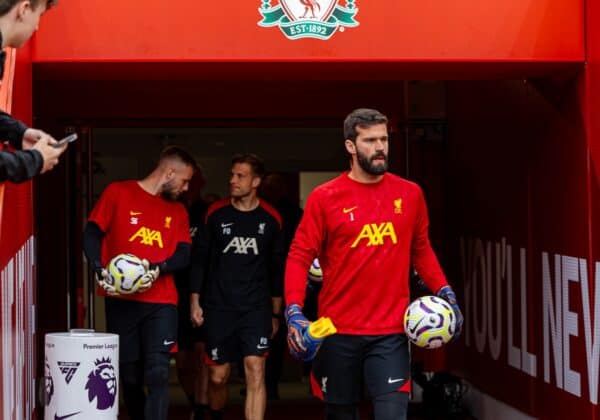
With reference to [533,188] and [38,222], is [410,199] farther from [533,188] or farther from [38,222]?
[38,222]

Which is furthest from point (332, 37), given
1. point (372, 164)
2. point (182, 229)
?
point (182, 229)

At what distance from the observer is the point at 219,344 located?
342 inches

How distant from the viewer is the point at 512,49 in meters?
7.38

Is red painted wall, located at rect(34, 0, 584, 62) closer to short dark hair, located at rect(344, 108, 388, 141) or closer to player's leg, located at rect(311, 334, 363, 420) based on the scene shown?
short dark hair, located at rect(344, 108, 388, 141)

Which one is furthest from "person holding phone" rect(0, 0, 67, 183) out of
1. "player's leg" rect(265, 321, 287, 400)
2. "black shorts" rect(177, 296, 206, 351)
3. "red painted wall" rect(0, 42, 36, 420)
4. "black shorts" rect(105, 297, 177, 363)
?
"player's leg" rect(265, 321, 287, 400)

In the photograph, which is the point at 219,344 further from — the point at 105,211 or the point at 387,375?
the point at 387,375

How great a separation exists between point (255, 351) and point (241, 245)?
72 centimetres

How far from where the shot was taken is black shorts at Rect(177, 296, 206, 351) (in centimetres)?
990

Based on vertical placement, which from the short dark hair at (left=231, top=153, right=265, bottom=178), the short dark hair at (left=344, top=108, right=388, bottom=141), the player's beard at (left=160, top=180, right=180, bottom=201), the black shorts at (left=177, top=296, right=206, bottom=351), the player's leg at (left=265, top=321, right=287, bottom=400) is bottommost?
the player's leg at (left=265, top=321, right=287, bottom=400)

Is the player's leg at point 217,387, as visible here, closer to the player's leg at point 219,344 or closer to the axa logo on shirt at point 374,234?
the player's leg at point 219,344

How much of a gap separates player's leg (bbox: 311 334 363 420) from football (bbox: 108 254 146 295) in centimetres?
166

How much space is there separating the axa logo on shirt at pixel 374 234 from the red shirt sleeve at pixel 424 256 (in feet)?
0.74

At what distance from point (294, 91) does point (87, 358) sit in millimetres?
4410

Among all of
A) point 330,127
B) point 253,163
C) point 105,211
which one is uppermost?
point 330,127
